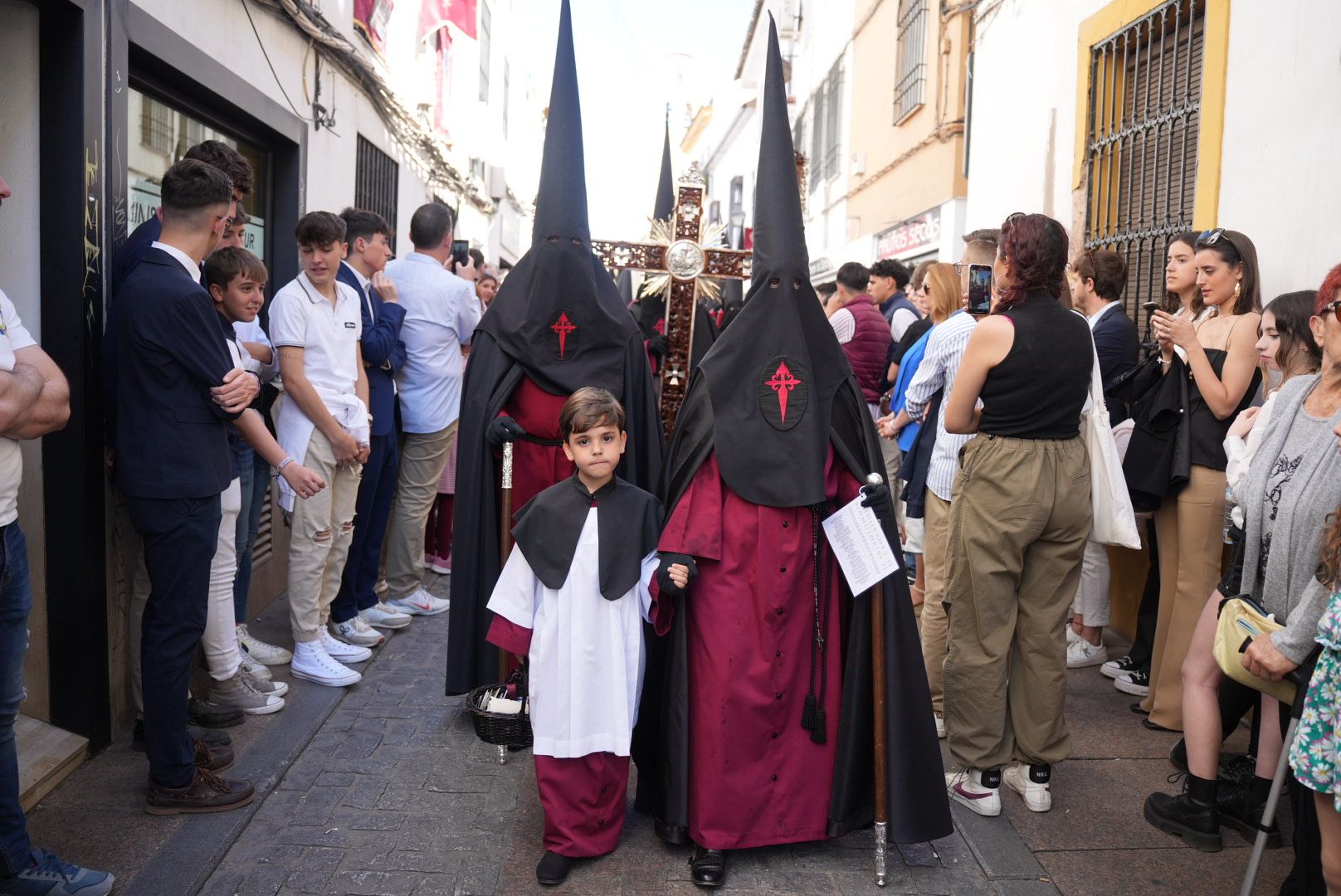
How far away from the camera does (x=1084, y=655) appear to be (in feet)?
18.4

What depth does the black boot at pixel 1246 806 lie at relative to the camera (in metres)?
3.72

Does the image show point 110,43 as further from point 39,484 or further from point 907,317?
point 907,317

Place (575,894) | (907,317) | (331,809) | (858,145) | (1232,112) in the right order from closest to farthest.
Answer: (575,894), (331,809), (1232,112), (907,317), (858,145)

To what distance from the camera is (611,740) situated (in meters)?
3.41

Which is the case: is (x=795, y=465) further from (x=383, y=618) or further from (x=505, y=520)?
(x=383, y=618)

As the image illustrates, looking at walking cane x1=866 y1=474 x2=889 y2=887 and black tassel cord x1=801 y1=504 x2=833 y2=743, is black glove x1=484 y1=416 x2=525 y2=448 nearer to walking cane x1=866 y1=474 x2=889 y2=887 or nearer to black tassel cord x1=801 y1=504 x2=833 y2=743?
black tassel cord x1=801 y1=504 x2=833 y2=743

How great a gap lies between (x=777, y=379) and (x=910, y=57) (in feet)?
34.3

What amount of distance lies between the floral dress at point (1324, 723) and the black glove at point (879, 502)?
1.19 meters

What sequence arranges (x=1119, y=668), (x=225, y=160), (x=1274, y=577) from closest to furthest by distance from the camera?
(x=1274, y=577) < (x=225, y=160) < (x=1119, y=668)

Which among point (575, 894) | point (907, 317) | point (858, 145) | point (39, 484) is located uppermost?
point (858, 145)

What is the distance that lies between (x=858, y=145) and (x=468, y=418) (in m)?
12.7

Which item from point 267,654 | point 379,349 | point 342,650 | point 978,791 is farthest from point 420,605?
point 978,791

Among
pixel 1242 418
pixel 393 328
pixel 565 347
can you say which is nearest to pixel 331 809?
pixel 565 347

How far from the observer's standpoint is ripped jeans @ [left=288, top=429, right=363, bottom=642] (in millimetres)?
4980
